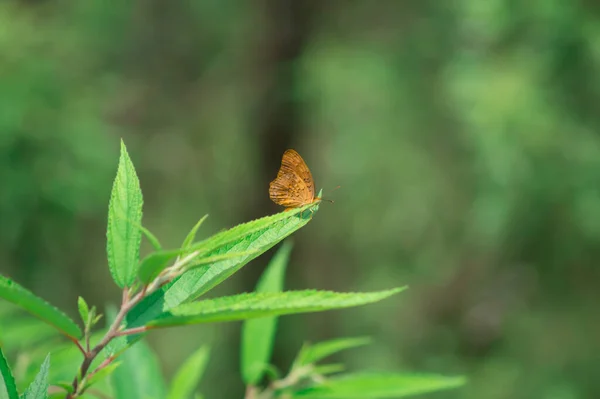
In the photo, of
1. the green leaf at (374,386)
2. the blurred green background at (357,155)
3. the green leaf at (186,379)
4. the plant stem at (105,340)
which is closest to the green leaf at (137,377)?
the green leaf at (186,379)

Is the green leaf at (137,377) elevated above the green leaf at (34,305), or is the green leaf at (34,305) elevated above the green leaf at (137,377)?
the green leaf at (34,305)

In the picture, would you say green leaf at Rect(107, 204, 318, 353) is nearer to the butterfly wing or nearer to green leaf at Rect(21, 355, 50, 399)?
green leaf at Rect(21, 355, 50, 399)

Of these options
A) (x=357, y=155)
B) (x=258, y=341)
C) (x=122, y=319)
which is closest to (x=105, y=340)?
(x=122, y=319)

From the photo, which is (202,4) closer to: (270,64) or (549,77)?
(270,64)

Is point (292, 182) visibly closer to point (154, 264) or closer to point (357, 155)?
point (154, 264)

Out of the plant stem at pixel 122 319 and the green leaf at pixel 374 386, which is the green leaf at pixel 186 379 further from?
the plant stem at pixel 122 319

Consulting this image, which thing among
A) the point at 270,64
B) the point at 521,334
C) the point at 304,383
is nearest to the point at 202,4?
the point at 270,64
